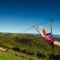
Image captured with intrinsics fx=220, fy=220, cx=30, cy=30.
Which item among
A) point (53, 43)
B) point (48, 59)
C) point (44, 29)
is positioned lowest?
point (48, 59)

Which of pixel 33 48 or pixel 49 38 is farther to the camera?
pixel 33 48

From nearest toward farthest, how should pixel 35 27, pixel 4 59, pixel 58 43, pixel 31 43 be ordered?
pixel 58 43, pixel 35 27, pixel 4 59, pixel 31 43

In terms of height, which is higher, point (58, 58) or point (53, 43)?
point (53, 43)

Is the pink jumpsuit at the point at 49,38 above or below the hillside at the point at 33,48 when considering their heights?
above

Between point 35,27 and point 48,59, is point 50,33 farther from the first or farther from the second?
point 48,59

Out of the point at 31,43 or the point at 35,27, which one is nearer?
the point at 35,27

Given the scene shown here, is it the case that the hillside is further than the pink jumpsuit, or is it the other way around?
the hillside

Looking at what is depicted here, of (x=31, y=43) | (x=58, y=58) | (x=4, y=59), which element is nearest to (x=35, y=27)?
(x=4, y=59)

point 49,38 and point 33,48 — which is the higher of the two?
point 49,38

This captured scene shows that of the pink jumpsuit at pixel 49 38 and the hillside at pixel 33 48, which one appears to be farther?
the hillside at pixel 33 48

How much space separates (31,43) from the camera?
107812 mm

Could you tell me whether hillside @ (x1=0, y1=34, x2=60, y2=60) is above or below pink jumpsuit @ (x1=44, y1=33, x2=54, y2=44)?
below

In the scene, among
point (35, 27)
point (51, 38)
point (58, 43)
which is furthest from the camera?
point (35, 27)

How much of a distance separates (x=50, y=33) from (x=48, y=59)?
3769cm
